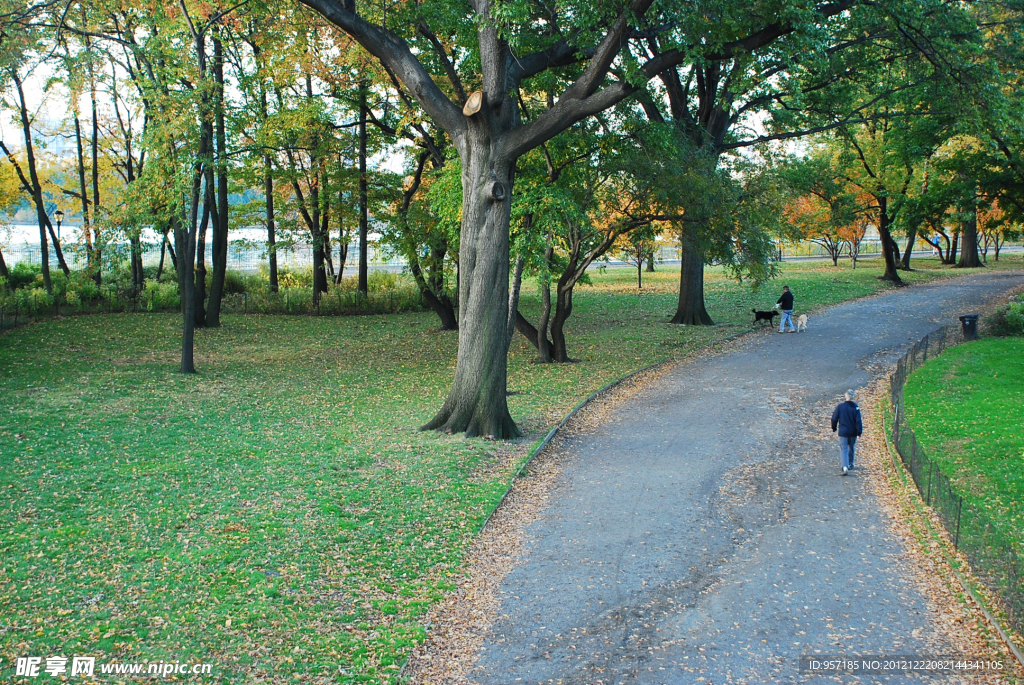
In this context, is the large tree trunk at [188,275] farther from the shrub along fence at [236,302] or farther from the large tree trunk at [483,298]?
the shrub along fence at [236,302]

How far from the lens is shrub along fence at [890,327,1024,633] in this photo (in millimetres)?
7777

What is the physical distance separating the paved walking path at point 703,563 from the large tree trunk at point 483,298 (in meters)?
1.68

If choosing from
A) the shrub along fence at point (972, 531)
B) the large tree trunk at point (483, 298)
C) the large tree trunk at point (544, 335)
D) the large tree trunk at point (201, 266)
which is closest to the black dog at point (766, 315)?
the large tree trunk at point (544, 335)

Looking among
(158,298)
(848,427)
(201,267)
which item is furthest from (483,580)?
(158,298)

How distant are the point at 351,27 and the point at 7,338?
15393mm

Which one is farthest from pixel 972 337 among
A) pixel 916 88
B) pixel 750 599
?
pixel 750 599

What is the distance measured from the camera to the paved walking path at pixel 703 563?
6.92 metres

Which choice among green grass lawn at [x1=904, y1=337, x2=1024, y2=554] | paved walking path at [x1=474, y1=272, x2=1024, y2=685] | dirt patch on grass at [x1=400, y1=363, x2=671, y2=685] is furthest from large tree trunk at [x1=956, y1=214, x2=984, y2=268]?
dirt patch on grass at [x1=400, y1=363, x2=671, y2=685]

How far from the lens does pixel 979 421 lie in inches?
567

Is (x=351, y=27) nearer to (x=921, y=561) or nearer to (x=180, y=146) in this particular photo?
(x=180, y=146)

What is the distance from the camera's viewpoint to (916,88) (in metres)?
22.0

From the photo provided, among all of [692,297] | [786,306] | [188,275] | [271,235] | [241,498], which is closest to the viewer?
[241,498]

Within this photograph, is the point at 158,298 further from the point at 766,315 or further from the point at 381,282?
the point at 766,315

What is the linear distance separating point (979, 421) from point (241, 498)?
12557mm
